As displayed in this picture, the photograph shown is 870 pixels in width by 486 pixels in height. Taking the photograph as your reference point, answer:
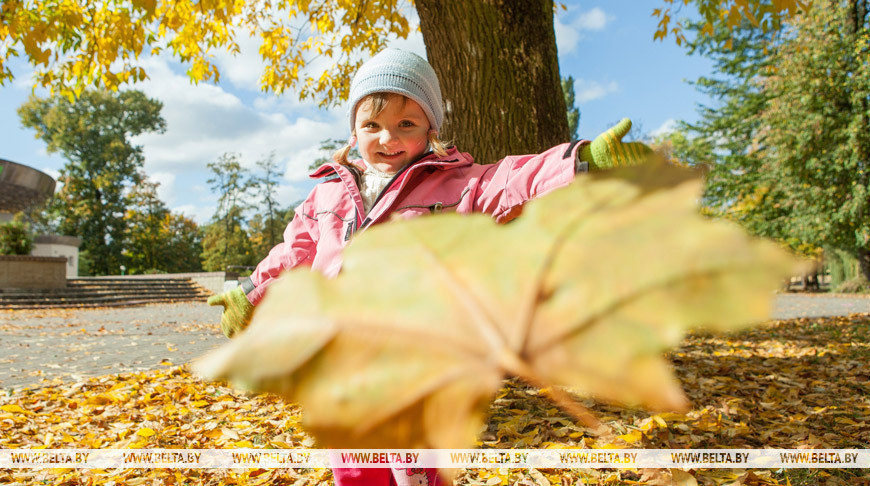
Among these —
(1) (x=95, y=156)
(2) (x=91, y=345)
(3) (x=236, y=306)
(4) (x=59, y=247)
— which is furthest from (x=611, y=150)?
(1) (x=95, y=156)

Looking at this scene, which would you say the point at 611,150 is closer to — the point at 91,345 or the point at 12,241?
the point at 91,345

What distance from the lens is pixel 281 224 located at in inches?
1501

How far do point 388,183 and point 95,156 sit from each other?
44.9 m

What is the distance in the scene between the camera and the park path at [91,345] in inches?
220

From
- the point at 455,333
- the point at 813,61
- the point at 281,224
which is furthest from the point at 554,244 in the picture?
the point at 281,224

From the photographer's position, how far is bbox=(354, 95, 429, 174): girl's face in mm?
1484

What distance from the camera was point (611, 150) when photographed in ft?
2.78

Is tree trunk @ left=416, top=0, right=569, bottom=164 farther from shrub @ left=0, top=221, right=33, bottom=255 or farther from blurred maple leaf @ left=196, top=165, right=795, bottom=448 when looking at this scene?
shrub @ left=0, top=221, right=33, bottom=255

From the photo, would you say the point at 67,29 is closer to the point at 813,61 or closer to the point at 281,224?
the point at 813,61

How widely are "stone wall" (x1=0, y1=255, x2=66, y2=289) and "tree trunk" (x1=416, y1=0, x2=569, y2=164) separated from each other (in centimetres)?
1939

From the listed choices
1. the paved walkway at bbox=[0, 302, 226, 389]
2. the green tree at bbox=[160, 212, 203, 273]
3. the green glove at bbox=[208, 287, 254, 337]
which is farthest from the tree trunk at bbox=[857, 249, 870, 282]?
the green tree at bbox=[160, 212, 203, 273]

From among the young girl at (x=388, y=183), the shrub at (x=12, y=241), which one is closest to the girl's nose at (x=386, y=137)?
the young girl at (x=388, y=183)

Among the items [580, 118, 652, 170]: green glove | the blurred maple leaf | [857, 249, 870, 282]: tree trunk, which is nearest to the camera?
the blurred maple leaf

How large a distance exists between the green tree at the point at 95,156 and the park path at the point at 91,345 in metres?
27.2
